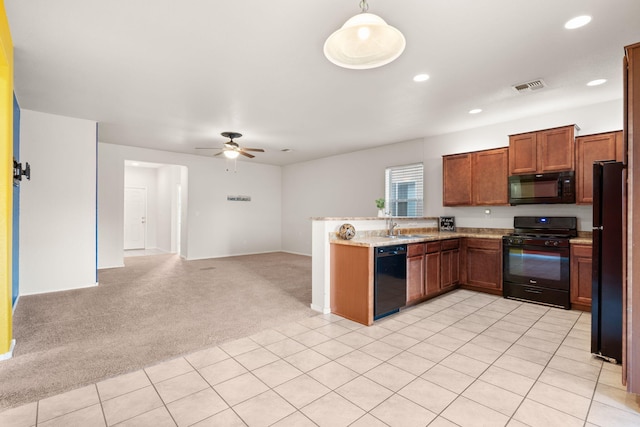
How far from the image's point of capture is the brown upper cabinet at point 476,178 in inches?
187

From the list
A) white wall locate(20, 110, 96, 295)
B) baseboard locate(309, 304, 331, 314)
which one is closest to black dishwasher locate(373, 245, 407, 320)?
baseboard locate(309, 304, 331, 314)

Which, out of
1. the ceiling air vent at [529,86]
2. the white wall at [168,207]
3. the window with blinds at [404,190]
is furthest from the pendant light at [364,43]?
the white wall at [168,207]

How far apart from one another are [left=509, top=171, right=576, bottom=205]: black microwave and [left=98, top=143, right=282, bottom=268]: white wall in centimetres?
682

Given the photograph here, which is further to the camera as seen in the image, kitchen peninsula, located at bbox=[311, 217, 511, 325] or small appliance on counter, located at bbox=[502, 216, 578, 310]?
small appliance on counter, located at bbox=[502, 216, 578, 310]

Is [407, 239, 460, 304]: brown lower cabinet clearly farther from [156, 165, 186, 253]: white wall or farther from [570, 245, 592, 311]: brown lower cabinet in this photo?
[156, 165, 186, 253]: white wall

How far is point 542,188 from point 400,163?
9.10 feet

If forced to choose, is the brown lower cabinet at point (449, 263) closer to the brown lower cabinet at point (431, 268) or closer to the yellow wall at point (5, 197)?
the brown lower cabinet at point (431, 268)

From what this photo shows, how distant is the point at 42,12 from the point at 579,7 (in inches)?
162

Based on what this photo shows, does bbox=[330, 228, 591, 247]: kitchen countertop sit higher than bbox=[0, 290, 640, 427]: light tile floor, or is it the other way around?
bbox=[330, 228, 591, 247]: kitchen countertop

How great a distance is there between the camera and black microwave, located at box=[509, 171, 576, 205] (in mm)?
4066

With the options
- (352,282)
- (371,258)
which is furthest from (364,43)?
(352,282)

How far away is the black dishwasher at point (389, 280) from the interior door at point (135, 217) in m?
9.37

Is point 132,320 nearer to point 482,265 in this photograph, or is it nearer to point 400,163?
point 482,265

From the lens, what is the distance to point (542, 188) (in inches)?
168
